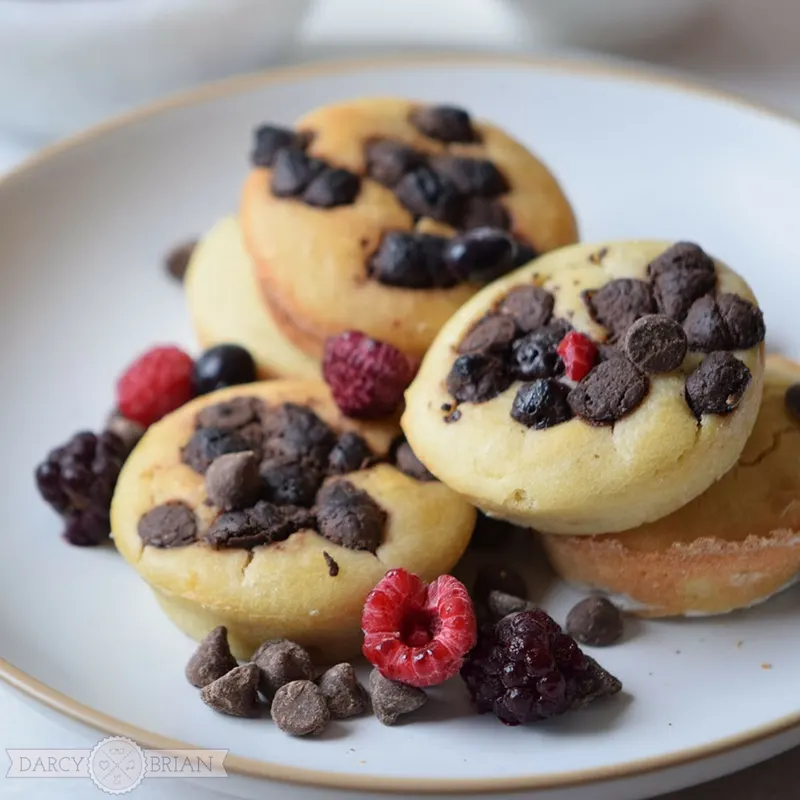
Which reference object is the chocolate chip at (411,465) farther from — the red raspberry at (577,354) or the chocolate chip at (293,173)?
the chocolate chip at (293,173)

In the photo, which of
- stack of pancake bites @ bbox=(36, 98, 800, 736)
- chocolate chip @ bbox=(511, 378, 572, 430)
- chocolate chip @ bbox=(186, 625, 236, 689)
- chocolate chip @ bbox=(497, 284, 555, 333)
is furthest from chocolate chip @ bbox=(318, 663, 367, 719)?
chocolate chip @ bbox=(497, 284, 555, 333)

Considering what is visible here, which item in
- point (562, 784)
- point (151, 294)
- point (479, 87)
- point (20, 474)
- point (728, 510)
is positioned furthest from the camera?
point (479, 87)

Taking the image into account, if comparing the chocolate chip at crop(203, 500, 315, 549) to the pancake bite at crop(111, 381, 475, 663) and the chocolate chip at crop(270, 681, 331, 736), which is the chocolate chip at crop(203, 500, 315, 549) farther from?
the chocolate chip at crop(270, 681, 331, 736)

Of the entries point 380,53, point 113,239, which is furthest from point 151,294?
point 380,53

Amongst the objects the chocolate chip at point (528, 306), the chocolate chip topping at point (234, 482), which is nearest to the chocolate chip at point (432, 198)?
Answer: the chocolate chip at point (528, 306)

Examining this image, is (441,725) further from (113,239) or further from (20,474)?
(113,239)
